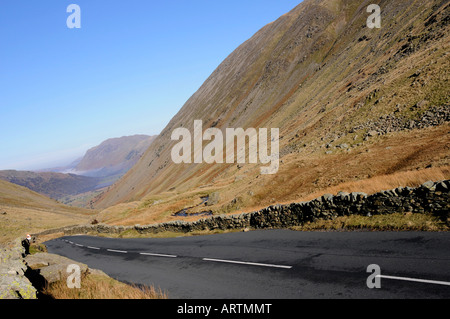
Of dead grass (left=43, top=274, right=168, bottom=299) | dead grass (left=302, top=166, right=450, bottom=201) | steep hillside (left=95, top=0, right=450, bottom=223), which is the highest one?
steep hillside (left=95, top=0, right=450, bottom=223)

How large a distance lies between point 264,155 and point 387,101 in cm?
2828

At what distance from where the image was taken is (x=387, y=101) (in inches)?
1292

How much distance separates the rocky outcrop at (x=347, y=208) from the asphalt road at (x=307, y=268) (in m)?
1.45

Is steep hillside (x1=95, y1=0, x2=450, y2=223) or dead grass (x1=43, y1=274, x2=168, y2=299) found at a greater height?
steep hillside (x1=95, y1=0, x2=450, y2=223)

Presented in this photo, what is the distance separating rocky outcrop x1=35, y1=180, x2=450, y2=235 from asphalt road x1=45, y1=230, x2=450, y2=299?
4.77ft

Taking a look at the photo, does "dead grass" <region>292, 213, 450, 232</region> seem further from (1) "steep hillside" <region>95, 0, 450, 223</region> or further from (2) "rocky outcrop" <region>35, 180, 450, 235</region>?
(1) "steep hillside" <region>95, 0, 450, 223</region>

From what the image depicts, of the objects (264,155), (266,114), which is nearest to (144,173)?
(266,114)

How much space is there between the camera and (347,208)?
13805 millimetres

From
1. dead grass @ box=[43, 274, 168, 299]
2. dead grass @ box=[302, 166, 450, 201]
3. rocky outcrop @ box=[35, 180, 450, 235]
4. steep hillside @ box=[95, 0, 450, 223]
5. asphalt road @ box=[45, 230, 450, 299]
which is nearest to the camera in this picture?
asphalt road @ box=[45, 230, 450, 299]

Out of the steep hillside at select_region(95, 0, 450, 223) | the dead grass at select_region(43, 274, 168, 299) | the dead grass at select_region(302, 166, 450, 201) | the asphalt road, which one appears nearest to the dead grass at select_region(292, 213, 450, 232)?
the asphalt road

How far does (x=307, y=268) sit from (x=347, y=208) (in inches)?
217

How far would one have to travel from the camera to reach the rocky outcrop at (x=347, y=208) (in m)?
10.8

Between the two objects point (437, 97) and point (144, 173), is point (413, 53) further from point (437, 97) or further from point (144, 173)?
point (144, 173)

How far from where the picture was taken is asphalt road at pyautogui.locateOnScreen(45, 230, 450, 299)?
24.3 ft
